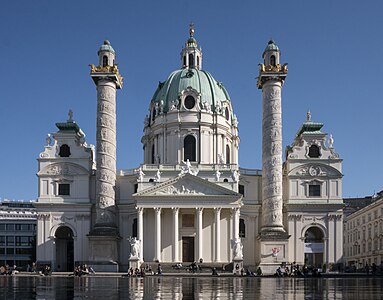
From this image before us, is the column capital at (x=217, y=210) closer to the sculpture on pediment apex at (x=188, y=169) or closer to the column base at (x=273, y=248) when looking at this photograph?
the sculpture on pediment apex at (x=188, y=169)

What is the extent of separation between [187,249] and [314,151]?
61.6 ft

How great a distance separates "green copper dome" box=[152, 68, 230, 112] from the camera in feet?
254

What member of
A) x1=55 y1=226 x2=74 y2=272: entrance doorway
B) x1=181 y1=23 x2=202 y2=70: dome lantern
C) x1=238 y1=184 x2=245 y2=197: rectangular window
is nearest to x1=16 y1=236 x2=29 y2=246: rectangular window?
x1=55 y1=226 x2=74 y2=272: entrance doorway

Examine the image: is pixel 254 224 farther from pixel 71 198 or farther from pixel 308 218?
pixel 71 198

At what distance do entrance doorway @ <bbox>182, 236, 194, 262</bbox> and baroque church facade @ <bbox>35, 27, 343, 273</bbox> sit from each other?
111 millimetres

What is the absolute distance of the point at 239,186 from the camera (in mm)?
70938

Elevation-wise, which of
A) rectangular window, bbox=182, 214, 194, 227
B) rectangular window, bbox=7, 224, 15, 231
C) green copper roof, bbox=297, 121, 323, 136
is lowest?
rectangular window, bbox=7, 224, 15, 231

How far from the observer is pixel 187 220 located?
67.4m

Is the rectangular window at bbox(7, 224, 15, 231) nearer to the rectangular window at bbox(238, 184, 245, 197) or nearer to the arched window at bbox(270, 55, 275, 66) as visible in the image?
the rectangular window at bbox(238, 184, 245, 197)

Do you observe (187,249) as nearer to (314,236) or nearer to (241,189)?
(241,189)

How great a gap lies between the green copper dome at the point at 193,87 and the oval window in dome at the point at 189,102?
1.14 metres

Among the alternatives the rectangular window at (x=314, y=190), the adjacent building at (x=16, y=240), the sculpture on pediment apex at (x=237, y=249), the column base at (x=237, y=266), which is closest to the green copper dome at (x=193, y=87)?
the rectangular window at (x=314, y=190)

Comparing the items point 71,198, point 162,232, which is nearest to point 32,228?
point 71,198

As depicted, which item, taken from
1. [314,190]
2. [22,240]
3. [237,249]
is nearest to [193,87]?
[314,190]
